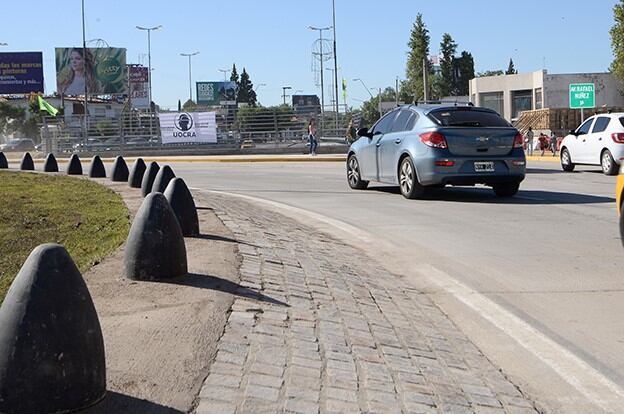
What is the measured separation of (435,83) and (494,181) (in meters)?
97.7

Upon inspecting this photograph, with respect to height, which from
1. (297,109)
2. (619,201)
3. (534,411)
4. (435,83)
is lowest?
(534,411)

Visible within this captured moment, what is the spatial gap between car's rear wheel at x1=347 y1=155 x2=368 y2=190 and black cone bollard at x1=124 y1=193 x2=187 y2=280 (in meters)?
10.2

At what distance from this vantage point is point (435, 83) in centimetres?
10844

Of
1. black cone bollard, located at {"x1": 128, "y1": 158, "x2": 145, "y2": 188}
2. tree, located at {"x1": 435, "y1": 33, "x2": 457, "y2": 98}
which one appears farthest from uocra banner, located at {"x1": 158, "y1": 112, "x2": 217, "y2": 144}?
tree, located at {"x1": 435, "y1": 33, "x2": 457, "y2": 98}

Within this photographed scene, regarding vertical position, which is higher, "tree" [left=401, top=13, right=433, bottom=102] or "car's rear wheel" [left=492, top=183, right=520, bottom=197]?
"tree" [left=401, top=13, right=433, bottom=102]

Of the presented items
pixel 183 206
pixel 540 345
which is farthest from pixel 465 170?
pixel 540 345

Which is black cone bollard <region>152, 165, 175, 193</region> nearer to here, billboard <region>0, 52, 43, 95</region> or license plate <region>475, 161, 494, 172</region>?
license plate <region>475, 161, 494, 172</region>

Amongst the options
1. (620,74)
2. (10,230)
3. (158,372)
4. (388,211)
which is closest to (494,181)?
(388,211)

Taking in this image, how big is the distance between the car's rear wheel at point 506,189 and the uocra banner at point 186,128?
95.5ft

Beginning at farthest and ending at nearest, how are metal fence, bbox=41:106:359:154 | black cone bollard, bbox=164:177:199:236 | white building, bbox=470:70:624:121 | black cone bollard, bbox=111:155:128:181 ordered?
white building, bbox=470:70:624:121 < metal fence, bbox=41:106:359:154 < black cone bollard, bbox=111:155:128:181 < black cone bollard, bbox=164:177:199:236

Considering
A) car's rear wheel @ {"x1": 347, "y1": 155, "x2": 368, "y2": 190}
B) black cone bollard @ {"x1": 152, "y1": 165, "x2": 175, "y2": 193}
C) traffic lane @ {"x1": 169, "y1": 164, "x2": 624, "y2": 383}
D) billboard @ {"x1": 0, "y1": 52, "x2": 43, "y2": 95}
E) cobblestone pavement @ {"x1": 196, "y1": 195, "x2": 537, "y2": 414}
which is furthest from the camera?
billboard @ {"x1": 0, "y1": 52, "x2": 43, "y2": 95}

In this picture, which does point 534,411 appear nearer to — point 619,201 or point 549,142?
point 619,201

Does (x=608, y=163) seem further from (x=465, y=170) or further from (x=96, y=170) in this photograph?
(x=96, y=170)

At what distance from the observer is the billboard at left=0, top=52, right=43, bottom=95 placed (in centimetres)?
6612
